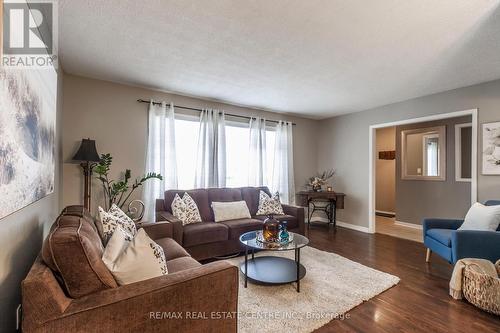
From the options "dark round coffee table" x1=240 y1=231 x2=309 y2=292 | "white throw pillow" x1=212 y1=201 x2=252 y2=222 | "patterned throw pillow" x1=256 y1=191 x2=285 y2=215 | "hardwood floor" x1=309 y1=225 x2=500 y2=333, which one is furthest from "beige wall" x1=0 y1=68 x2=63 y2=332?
"patterned throw pillow" x1=256 y1=191 x2=285 y2=215

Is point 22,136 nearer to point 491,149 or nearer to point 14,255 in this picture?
point 14,255

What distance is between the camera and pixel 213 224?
3250 mm

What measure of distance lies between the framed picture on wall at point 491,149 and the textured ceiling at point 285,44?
66cm

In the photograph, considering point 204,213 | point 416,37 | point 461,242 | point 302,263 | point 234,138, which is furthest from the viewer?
point 234,138

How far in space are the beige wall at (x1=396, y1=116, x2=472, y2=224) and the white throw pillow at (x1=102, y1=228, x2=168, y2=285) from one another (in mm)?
5362

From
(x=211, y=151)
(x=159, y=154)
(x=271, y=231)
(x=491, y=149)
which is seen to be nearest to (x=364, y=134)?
(x=491, y=149)

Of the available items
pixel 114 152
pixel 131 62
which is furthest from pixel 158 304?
pixel 114 152

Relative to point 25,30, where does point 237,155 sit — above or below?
below

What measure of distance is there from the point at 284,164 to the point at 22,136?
4.24 meters

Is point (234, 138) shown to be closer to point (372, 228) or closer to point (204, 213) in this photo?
point (204, 213)

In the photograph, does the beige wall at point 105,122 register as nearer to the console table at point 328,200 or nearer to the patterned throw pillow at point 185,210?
the patterned throw pillow at point 185,210

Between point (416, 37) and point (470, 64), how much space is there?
44.7 inches

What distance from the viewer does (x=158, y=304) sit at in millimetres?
1189

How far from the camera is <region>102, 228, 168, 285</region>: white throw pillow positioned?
1267 millimetres
